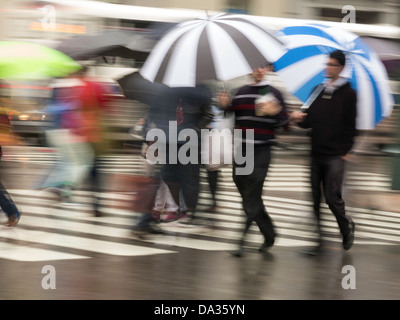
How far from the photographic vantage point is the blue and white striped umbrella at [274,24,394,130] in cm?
871

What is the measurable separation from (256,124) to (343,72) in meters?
1.16

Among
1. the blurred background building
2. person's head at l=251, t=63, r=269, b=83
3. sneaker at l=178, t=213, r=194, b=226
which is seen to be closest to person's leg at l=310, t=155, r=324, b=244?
person's head at l=251, t=63, r=269, b=83

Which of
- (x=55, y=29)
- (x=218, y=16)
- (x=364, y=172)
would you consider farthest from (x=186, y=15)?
(x=218, y=16)

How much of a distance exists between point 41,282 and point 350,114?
329 centimetres

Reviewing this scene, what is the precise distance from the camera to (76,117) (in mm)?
10023

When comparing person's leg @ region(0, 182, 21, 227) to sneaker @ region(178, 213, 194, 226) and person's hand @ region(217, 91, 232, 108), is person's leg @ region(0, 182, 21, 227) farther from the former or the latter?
person's hand @ region(217, 91, 232, 108)

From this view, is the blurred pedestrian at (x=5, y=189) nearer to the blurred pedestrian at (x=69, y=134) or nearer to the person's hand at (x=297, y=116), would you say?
the blurred pedestrian at (x=69, y=134)

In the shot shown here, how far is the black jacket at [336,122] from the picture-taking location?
8.25 m

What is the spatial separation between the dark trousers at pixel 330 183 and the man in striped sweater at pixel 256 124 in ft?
1.64

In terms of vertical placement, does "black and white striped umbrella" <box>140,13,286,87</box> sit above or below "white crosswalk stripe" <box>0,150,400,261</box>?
above

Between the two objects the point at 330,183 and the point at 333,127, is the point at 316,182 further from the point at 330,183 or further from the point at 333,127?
the point at 333,127

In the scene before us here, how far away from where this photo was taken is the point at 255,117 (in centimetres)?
810

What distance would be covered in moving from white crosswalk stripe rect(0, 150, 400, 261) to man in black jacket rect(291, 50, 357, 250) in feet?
1.99
